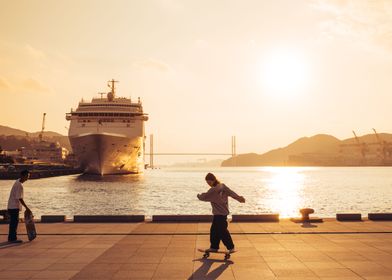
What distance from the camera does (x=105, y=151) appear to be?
78.2 metres

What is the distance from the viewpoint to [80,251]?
433 inches

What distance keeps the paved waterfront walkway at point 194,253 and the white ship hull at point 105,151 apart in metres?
62.3

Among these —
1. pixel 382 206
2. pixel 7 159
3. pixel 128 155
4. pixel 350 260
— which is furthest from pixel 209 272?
pixel 7 159

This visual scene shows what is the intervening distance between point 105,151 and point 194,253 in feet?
228

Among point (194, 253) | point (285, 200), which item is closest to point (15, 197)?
point (194, 253)

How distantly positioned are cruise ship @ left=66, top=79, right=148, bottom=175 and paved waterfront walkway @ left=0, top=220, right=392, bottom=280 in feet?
207

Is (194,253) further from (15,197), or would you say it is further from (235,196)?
(15,197)

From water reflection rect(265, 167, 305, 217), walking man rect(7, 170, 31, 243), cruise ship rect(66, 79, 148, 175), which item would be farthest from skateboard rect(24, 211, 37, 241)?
cruise ship rect(66, 79, 148, 175)

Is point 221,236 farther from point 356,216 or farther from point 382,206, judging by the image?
point 382,206

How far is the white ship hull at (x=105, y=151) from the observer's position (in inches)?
3027

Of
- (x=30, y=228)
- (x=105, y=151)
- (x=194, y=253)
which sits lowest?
(x=194, y=253)

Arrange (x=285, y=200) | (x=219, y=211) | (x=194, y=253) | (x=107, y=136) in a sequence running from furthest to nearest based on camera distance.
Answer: (x=107, y=136)
(x=285, y=200)
(x=194, y=253)
(x=219, y=211)

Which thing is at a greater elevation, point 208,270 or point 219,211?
point 219,211

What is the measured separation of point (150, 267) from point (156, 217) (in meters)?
7.54
